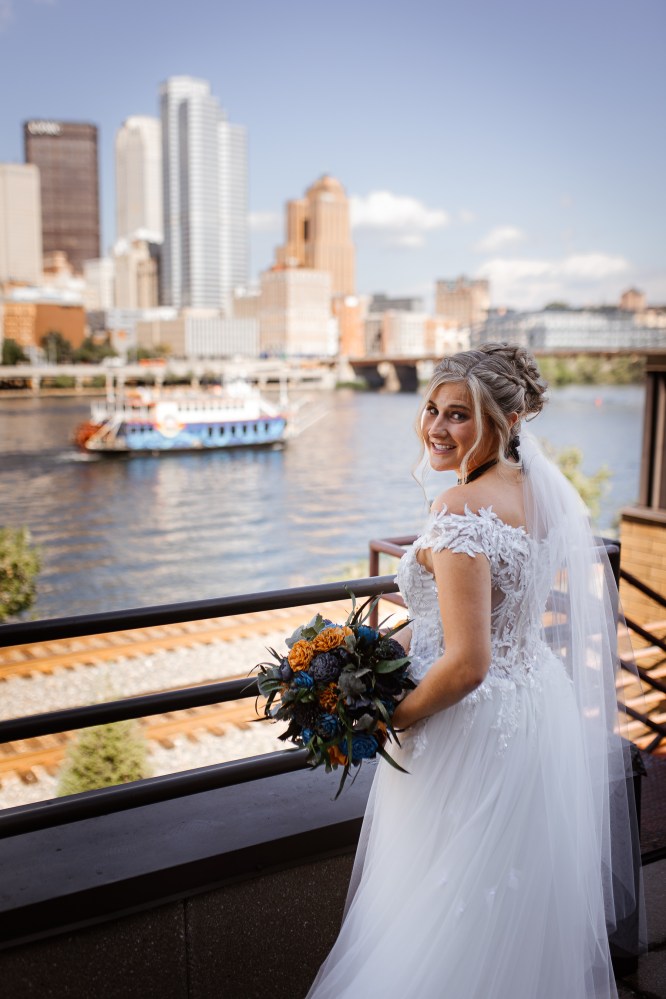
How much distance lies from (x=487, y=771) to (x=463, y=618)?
0.95ft

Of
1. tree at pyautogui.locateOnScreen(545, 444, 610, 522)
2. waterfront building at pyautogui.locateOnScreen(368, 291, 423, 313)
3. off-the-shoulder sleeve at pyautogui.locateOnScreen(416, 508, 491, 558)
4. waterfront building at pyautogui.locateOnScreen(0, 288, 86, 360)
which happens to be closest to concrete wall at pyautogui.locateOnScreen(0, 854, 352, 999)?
off-the-shoulder sleeve at pyautogui.locateOnScreen(416, 508, 491, 558)

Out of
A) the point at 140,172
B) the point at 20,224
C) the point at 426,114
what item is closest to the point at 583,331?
the point at 426,114

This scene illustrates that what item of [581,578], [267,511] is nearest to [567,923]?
[581,578]

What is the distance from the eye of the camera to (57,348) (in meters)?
38.1

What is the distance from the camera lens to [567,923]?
127 centimetres

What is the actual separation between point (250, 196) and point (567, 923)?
5398 cm

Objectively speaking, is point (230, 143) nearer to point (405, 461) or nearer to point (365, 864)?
point (405, 461)

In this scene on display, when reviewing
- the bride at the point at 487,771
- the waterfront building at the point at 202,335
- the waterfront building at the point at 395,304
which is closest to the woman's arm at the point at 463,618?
the bride at the point at 487,771

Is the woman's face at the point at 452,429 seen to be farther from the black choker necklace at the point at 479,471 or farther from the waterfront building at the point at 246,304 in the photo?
the waterfront building at the point at 246,304

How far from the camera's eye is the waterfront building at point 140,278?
51.8m

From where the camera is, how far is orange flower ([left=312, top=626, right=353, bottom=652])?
3.85 feet

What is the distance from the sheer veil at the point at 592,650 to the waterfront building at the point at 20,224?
49.7m

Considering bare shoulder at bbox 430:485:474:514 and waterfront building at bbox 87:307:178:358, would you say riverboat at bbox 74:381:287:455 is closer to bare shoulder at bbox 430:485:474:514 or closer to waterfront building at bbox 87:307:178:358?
waterfront building at bbox 87:307:178:358

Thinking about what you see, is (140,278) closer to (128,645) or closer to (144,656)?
(128,645)
